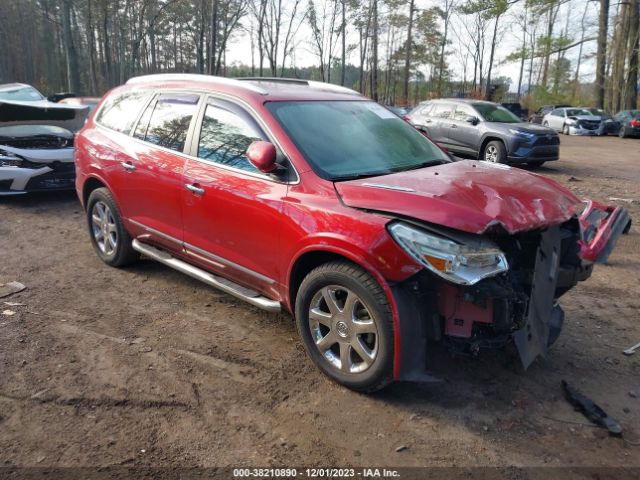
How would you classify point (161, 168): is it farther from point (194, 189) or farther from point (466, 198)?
point (466, 198)

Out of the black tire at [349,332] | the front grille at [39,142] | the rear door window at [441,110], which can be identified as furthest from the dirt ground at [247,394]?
the rear door window at [441,110]

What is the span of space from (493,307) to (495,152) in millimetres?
10553

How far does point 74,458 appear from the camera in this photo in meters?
2.66

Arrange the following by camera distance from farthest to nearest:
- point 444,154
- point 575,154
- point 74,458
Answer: point 575,154 → point 444,154 → point 74,458

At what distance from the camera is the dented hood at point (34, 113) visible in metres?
8.13

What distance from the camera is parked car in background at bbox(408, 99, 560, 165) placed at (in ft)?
40.5

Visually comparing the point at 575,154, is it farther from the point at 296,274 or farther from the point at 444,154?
the point at 296,274

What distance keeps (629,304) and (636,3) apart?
32.9m

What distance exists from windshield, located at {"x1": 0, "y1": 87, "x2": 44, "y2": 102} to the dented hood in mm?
2761

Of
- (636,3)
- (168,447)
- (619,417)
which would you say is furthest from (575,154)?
(636,3)

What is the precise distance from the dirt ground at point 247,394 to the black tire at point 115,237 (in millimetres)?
401

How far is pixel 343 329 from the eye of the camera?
3.25 meters

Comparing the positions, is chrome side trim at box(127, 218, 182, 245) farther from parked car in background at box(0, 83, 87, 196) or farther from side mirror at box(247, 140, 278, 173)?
parked car in background at box(0, 83, 87, 196)

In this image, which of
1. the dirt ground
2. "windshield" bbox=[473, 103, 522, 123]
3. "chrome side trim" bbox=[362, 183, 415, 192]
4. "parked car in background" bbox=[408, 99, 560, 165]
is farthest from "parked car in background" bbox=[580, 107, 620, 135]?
"chrome side trim" bbox=[362, 183, 415, 192]
